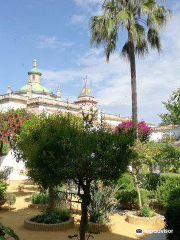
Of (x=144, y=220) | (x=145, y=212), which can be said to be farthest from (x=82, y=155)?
(x=145, y=212)

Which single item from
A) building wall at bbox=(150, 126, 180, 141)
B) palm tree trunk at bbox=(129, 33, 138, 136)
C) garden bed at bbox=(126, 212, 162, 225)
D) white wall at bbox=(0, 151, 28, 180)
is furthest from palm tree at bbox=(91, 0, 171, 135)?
building wall at bbox=(150, 126, 180, 141)

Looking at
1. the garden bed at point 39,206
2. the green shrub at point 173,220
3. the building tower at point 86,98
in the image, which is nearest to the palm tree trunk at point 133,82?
the garden bed at point 39,206

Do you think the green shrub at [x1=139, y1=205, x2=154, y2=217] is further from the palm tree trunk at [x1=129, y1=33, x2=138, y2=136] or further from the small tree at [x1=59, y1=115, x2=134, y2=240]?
Result: the palm tree trunk at [x1=129, y1=33, x2=138, y2=136]

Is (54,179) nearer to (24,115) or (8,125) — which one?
(8,125)

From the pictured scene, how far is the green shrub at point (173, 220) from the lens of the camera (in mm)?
5656

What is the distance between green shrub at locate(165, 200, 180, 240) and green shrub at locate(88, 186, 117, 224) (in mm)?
3102

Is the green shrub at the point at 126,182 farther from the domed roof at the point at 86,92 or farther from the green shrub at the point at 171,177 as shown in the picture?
the domed roof at the point at 86,92

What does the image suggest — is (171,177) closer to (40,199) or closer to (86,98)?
(40,199)

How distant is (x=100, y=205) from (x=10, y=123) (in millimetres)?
10976

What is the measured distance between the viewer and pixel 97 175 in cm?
Answer: 590

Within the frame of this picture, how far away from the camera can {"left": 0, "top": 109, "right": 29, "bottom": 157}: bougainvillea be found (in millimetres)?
16781

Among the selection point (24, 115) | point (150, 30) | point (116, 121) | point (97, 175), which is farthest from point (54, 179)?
point (116, 121)

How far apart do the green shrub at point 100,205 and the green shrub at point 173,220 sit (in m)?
3.10

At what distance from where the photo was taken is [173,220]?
578cm
